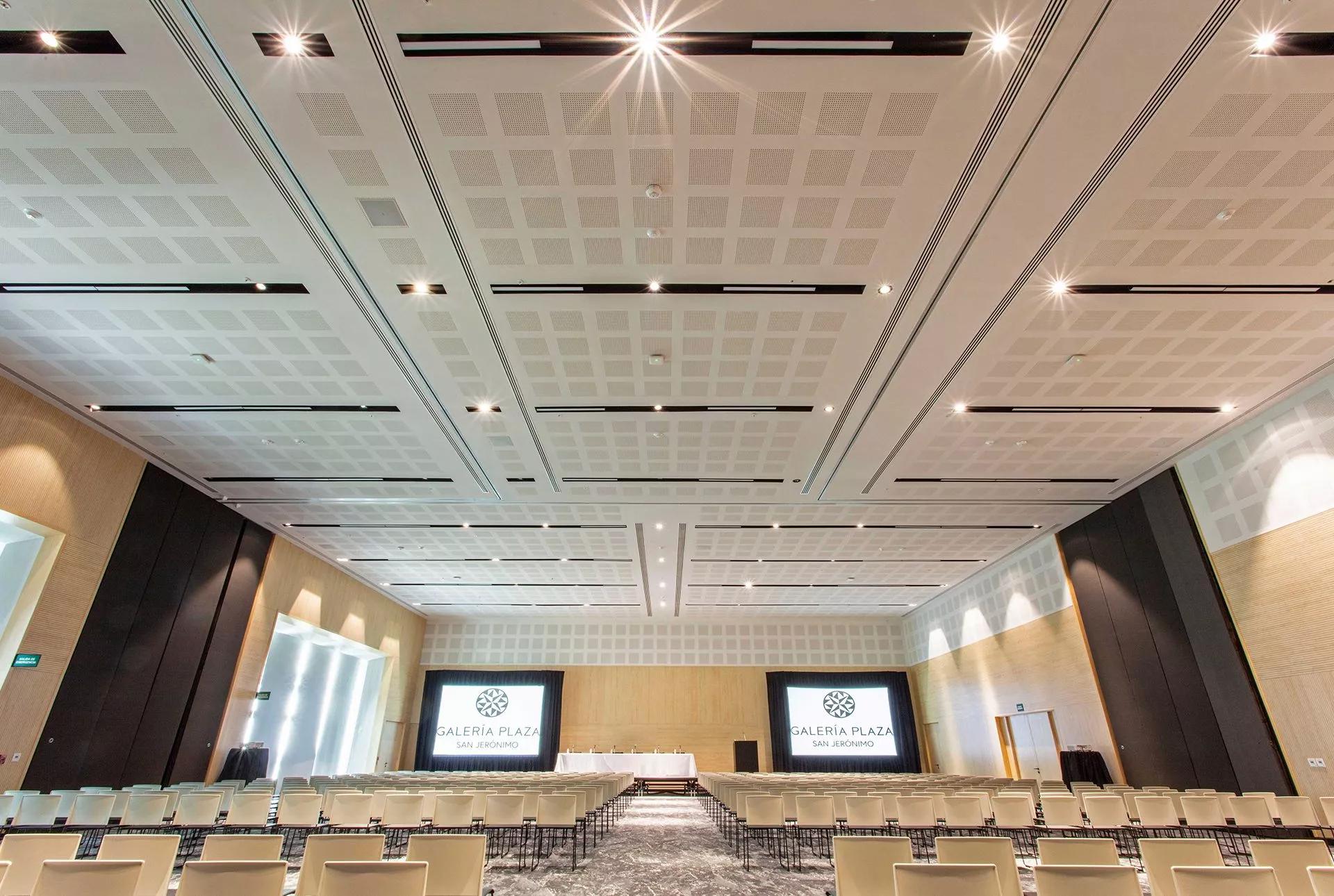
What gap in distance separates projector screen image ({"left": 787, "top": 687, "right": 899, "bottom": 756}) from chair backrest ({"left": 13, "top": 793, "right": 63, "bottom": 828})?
21524 mm

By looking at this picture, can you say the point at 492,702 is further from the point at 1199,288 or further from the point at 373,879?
the point at 1199,288

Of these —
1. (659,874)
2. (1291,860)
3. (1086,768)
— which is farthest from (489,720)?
(1291,860)

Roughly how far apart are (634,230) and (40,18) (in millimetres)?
4801

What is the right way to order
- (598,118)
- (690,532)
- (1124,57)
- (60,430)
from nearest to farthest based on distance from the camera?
(1124,57) < (598,118) < (60,430) < (690,532)

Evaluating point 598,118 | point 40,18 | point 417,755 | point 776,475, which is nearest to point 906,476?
point 776,475

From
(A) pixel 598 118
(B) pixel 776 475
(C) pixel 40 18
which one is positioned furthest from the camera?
(B) pixel 776 475

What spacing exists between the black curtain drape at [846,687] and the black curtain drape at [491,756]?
8.43 meters

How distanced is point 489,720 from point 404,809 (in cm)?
1841

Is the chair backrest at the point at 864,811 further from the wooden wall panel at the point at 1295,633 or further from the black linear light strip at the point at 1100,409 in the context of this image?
the wooden wall panel at the point at 1295,633

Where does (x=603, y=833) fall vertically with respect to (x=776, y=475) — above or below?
below

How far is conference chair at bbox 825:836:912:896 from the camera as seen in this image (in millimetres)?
3924

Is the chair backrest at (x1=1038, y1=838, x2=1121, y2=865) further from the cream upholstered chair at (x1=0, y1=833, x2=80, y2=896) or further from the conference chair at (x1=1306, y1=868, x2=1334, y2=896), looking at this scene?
the cream upholstered chair at (x1=0, y1=833, x2=80, y2=896)

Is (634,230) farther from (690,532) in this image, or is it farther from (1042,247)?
(690,532)

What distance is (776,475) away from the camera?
12.5 m
